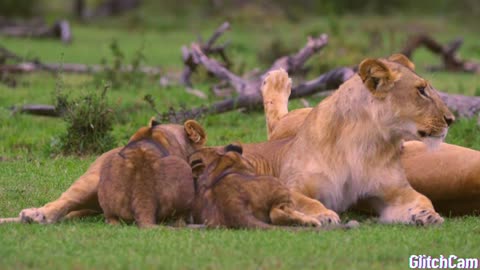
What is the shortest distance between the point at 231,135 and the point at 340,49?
667 cm

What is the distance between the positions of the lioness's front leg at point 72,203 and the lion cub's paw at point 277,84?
7.19 ft

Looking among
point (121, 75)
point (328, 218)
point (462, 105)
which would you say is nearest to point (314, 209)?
point (328, 218)

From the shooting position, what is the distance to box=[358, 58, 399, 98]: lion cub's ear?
6.05 metres

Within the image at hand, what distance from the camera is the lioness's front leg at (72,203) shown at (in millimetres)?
5973

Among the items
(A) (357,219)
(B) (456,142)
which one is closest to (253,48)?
(B) (456,142)

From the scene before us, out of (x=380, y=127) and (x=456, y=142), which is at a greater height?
(x=380, y=127)

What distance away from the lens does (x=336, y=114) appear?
20.5 ft

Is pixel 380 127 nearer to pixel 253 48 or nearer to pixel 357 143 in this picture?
pixel 357 143

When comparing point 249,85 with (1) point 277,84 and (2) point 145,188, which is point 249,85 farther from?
(2) point 145,188

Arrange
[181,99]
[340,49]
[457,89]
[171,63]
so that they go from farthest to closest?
[171,63] → [340,49] → [457,89] → [181,99]

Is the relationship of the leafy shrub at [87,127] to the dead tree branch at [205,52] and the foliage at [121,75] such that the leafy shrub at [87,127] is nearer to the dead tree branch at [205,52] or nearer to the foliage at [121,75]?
the dead tree branch at [205,52]

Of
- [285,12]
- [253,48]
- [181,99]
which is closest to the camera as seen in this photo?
[181,99]

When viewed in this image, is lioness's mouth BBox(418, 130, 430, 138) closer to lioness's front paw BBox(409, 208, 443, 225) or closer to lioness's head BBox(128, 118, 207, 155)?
lioness's front paw BBox(409, 208, 443, 225)

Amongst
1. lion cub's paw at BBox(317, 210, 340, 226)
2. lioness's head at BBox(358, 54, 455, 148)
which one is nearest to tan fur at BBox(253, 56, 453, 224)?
lioness's head at BBox(358, 54, 455, 148)
